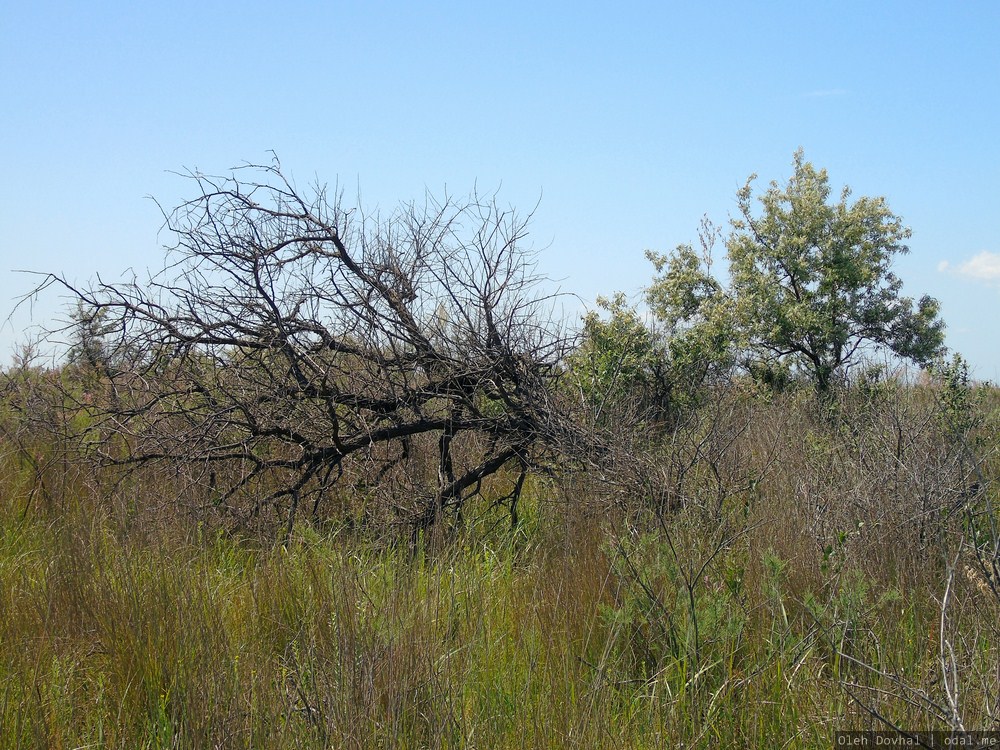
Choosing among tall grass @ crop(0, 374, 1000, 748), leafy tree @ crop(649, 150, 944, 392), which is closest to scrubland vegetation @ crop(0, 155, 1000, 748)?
tall grass @ crop(0, 374, 1000, 748)

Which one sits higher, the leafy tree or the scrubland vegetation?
the leafy tree

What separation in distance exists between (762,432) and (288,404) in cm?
432

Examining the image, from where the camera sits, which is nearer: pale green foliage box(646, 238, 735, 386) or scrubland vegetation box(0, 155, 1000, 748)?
scrubland vegetation box(0, 155, 1000, 748)

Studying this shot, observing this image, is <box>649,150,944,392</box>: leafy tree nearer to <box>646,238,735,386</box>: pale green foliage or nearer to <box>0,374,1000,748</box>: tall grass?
<box>646,238,735,386</box>: pale green foliage

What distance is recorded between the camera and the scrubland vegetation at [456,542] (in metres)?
2.83

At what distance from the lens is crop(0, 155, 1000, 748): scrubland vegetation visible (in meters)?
2.83

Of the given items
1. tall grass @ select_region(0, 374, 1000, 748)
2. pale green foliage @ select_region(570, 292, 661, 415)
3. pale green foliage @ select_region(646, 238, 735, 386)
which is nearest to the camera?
tall grass @ select_region(0, 374, 1000, 748)

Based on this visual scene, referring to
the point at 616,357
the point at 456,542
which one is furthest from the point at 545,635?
the point at 616,357

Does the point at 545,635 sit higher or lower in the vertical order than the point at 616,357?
lower

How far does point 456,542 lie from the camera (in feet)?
14.4

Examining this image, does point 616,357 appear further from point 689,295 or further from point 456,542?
point 689,295

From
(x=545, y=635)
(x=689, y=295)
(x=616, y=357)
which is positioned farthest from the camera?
(x=689, y=295)

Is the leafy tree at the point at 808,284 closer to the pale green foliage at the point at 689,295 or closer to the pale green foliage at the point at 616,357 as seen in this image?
the pale green foliage at the point at 689,295

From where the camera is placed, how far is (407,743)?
2611 millimetres
